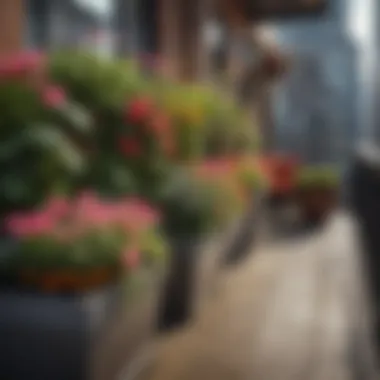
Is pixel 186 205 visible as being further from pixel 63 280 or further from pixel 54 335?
pixel 54 335

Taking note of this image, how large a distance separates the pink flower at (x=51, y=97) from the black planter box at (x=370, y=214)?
3.61 ft

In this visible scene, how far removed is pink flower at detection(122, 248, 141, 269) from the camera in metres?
2.54

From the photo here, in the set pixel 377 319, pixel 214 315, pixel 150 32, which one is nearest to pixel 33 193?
pixel 377 319

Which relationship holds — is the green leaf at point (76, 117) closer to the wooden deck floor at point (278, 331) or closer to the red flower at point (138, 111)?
the red flower at point (138, 111)

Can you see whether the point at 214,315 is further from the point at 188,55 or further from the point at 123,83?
the point at 188,55

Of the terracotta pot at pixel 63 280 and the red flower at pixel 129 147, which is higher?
the red flower at pixel 129 147

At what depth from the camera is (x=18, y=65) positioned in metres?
2.92

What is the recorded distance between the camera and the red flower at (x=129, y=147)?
3.31 meters

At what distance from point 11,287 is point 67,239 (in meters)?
0.22

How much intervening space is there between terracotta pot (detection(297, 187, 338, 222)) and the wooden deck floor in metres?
1.71

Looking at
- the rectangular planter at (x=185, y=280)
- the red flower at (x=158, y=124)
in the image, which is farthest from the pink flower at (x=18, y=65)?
the rectangular planter at (x=185, y=280)

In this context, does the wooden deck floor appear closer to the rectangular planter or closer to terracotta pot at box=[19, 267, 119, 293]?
the rectangular planter

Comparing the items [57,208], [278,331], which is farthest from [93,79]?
[278,331]

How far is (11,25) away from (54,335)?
1.45 m
